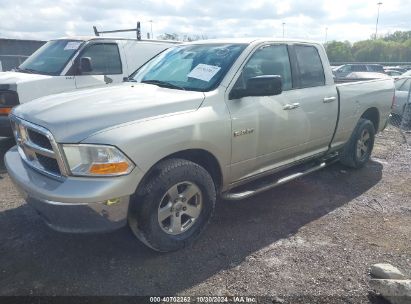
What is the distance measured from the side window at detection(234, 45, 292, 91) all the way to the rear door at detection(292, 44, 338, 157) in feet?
0.51

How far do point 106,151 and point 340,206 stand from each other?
307 cm

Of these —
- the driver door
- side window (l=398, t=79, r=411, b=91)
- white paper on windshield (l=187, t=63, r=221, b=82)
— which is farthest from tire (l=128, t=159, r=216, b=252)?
side window (l=398, t=79, r=411, b=91)

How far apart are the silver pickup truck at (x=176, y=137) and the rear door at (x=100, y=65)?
2.51 m

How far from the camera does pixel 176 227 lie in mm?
3426

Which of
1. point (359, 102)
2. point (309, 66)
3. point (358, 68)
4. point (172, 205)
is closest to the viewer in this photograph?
point (172, 205)

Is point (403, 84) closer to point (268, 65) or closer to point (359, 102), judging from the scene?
point (359, 102)

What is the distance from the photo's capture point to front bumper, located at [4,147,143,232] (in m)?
2.75

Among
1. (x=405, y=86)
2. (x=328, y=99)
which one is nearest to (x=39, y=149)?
(x=328, y=99)

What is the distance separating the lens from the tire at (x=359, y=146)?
564cm

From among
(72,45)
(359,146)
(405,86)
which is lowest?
(359,146)

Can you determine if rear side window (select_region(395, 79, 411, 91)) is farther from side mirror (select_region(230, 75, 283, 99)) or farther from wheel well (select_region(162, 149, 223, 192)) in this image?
wheel well (select_region(162, 149, 223, 192))

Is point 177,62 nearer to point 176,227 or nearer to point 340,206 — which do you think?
point 176,227

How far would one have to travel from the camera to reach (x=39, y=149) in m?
3.08

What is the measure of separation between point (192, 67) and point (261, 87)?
85 cm
